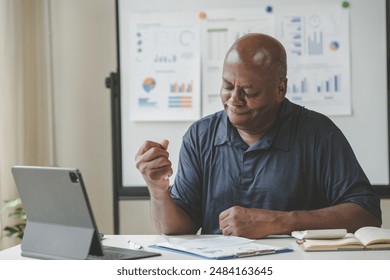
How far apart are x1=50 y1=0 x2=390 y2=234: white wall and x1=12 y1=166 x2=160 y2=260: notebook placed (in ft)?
6.56

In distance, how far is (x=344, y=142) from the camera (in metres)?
1.99

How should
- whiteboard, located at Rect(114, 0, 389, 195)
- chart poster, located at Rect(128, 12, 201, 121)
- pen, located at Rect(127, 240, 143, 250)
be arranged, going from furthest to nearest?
chart poster, located at Rect(128, 12, 201, 121), whiteboard, located at Rect(114, 0, 389, 195), pen, located at Rect(127, 240, 143, 250)

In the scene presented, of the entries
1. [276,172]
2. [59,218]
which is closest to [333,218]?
[276,172]

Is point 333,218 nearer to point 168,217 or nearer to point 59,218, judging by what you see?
point 168,217

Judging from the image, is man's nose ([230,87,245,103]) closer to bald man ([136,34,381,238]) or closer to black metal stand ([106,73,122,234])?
bald man ([136,34,381,238])

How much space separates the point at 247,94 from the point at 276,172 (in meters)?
0.25

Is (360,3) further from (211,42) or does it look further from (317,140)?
(317,140)

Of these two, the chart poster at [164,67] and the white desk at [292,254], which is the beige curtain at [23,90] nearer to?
the chart poster at [164,67]

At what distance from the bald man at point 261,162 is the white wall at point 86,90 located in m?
1.51

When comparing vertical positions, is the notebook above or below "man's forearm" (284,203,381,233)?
above

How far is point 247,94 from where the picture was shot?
1.97 m

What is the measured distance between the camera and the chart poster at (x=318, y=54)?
3127mm

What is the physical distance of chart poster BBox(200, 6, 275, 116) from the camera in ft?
10.4

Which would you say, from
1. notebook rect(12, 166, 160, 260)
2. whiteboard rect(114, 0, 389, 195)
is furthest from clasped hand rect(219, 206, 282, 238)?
whiteboard rect(114, 0, 389, 195)
